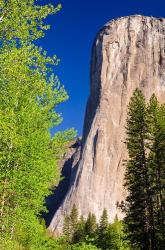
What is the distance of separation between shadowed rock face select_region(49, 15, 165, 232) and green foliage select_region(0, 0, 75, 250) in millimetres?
109407

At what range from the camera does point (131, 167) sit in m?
38.4

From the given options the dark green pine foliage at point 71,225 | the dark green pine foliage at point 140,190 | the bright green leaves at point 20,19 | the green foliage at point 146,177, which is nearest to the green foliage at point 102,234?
the dark green pine foliage at point 71,225

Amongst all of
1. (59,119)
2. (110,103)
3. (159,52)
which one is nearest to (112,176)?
(110,103)

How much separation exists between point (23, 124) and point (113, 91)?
135 metres

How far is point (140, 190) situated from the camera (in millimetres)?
37688

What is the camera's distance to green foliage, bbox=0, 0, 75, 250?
13.6 meters

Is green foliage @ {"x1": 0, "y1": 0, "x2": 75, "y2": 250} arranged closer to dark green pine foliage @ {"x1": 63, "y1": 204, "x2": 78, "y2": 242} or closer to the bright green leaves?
the bright green leaves

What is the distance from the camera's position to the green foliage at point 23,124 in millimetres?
13586

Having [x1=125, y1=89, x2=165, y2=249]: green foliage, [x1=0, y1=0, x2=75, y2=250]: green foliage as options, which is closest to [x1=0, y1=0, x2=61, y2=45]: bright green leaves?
[x1=0, y1=0, x2=75, y2=250]: green foliage

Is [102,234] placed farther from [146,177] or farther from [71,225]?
[146,177]

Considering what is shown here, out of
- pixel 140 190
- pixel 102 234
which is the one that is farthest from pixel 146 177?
pixel 102 234

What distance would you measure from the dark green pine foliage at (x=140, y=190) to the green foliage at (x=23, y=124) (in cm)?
1463

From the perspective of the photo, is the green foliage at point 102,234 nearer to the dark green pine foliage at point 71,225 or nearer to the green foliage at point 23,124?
the dark green pine foliage at point 71,225

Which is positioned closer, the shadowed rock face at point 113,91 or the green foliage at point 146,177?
the green foliage at point 146,177
